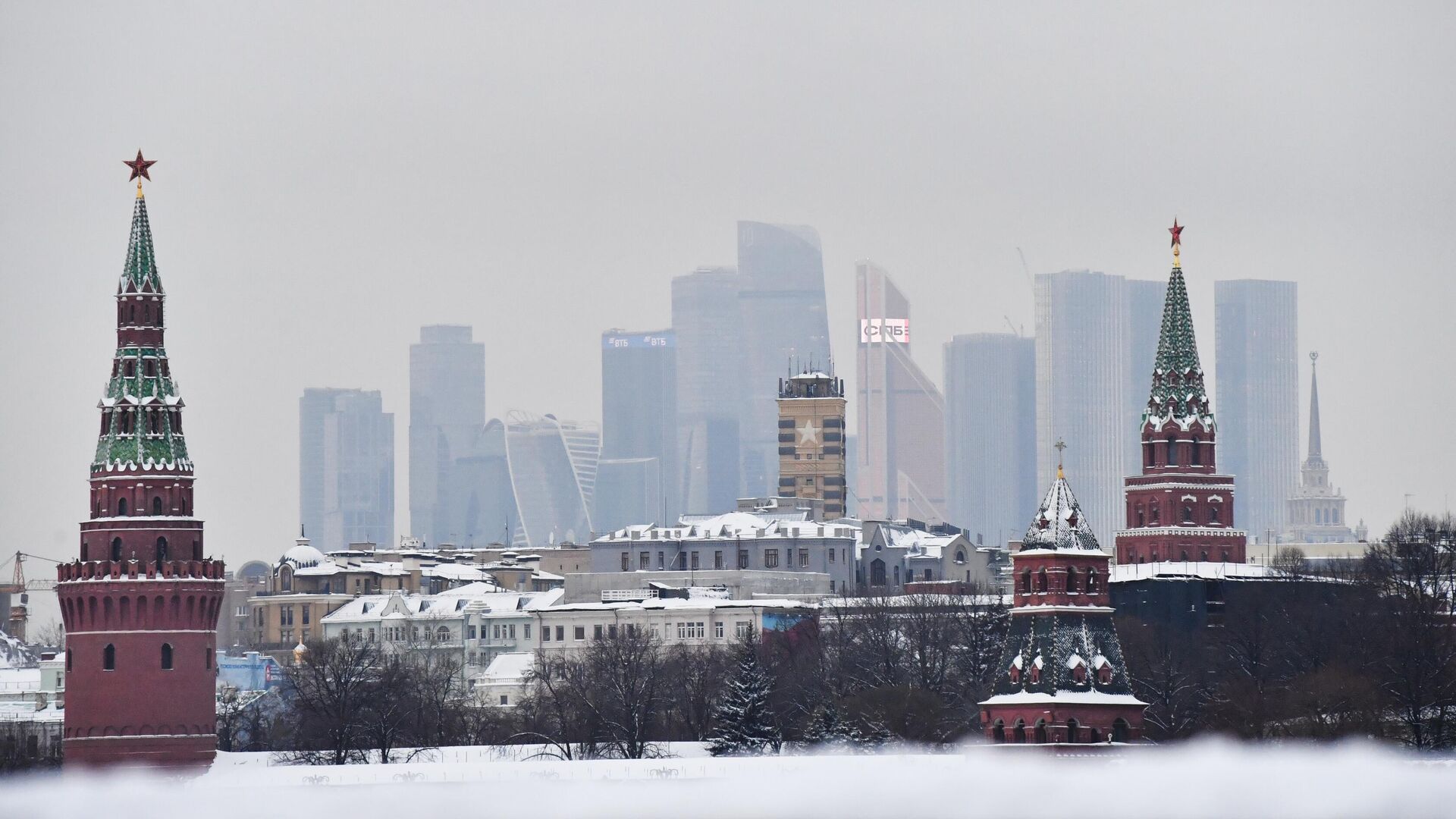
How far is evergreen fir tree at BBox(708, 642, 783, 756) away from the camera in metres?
169

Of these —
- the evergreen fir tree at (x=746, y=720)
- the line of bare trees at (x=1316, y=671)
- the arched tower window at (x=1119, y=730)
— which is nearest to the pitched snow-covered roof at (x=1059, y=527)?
the arched tower window at (x=1119, y=730)

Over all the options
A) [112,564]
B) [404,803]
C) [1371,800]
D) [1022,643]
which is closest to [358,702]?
[112,564]

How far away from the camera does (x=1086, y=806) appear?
5128 inches

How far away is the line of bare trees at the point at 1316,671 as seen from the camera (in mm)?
156500

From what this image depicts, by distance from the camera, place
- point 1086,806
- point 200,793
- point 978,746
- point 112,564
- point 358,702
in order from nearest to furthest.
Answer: point 1086,806 < point 200,793 < point 978,746 < point 112,564 < point 358,702

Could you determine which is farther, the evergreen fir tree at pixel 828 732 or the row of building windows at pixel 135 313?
the row of building windows at pixel 135 313

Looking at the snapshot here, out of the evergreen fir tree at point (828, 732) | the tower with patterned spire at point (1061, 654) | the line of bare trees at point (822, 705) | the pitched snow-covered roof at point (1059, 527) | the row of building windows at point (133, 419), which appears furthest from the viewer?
the line of bare trees at point (822, 705)

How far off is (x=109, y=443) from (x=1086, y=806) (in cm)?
5307

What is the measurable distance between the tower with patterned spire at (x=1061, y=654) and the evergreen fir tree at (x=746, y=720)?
595 inches

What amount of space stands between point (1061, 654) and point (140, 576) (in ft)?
128

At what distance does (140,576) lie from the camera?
165 m

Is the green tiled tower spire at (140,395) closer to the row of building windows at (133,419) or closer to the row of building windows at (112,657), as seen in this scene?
the row of building windows at (133,419)

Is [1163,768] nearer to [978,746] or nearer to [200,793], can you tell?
[978,746]

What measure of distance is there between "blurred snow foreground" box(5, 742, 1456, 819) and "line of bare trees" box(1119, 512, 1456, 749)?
11.7 meters
